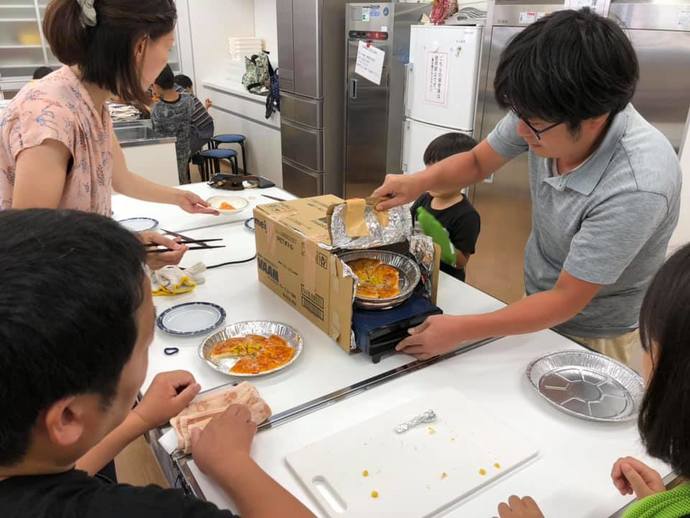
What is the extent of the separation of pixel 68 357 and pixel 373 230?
91cm

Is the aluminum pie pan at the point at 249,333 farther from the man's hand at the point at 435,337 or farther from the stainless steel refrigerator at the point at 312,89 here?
the stainless steel refrigerator at the point at 312,89

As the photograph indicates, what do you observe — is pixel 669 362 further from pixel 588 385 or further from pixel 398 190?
pixel 398 190

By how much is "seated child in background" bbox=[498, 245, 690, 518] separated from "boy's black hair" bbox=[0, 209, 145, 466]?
630 mm

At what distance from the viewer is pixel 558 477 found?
0.92 metres

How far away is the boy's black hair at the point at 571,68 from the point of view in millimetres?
1029

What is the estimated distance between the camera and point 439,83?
10.4ft

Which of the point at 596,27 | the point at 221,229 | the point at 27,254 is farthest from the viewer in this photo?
the point at 221,229

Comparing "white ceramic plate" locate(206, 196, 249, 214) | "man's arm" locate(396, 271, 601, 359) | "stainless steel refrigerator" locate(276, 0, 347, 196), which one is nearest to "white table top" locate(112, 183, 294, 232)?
"white ceramic plate" locate(206, 196, 249, 214)

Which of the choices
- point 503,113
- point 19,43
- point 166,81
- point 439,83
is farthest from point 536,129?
point 19,43

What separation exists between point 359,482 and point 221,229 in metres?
1.37

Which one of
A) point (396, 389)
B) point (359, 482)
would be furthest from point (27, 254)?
point (396, 389)

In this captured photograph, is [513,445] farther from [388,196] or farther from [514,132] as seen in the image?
[514,132]

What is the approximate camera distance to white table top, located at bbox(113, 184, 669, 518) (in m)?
0.90

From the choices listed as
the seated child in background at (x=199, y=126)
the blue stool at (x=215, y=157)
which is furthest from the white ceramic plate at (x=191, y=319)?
the blue stool at (x=215, y=157)
